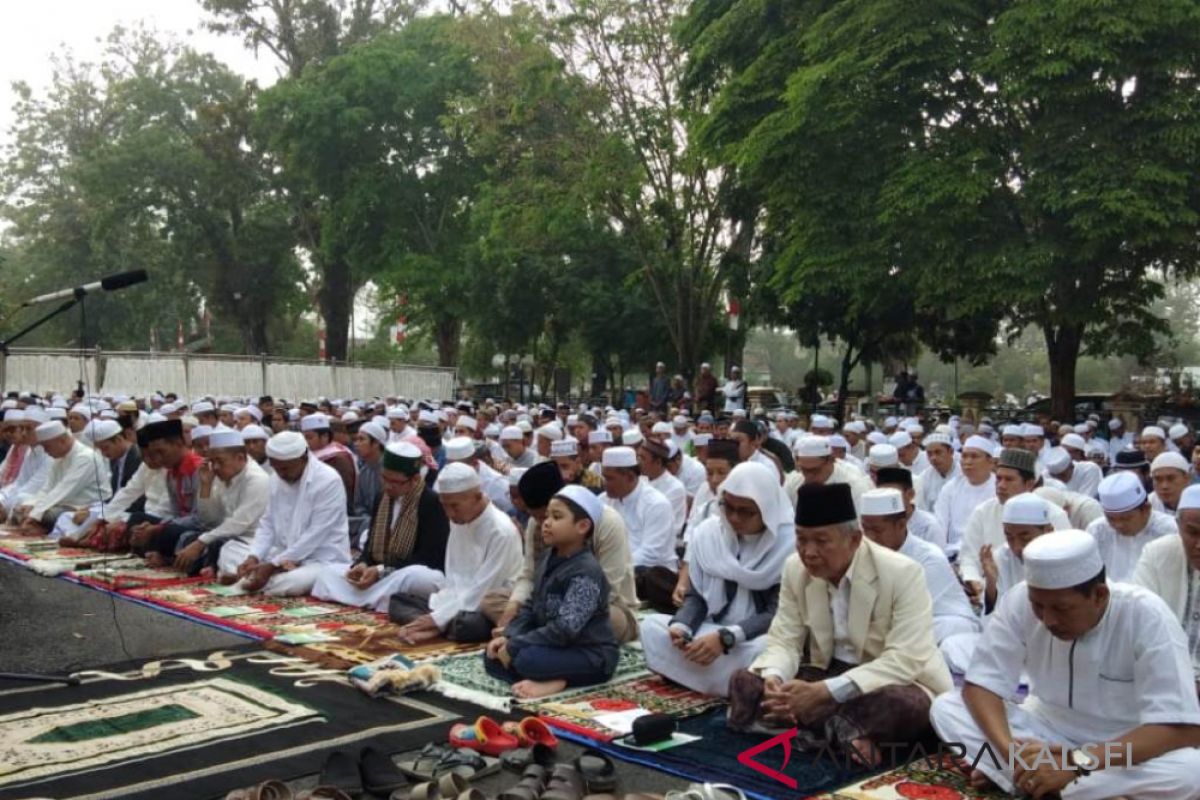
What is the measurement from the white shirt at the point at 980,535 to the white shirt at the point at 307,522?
12.3 feet

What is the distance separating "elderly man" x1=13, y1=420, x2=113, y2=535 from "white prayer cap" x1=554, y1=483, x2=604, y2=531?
5.80 m

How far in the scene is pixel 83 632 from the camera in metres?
5.86

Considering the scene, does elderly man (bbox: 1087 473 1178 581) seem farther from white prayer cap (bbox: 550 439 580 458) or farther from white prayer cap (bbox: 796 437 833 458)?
white prayer cap (bbox: 550 439 580 458)

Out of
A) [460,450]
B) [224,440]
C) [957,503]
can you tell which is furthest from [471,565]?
[957,503]

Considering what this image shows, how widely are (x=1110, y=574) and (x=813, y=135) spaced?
9797 millimetres

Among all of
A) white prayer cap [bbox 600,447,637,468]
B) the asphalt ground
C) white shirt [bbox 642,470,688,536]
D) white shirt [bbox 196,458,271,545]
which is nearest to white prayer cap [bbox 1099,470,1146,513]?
white prayer cap [bbox 600,447,637,468]

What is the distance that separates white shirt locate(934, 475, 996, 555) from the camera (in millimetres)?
7458

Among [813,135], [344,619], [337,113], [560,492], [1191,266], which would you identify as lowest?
[344,619]

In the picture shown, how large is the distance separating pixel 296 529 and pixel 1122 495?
4711 mm

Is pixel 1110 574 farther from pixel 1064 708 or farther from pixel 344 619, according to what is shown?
pixel 344 619

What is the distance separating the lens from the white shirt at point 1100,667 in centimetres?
318

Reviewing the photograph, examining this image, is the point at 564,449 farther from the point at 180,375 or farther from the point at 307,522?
the point at 180,375

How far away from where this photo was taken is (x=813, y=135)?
14469 millimetres

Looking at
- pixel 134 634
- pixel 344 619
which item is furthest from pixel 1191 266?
pixel 134 634
